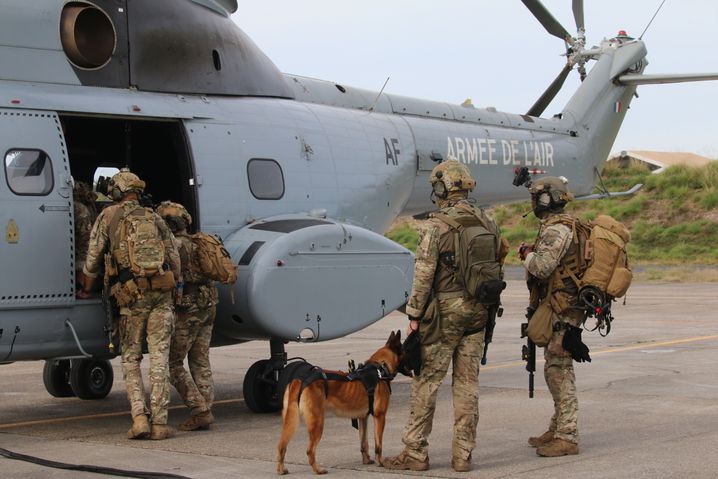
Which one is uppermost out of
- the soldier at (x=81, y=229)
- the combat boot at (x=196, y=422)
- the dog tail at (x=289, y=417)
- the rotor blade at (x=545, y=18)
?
the rotor blade at (x=545, y=18)

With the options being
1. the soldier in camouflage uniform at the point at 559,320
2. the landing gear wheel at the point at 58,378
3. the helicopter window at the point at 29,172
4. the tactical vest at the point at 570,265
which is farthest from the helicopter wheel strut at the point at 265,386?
the tactical vest at the point at 570,265

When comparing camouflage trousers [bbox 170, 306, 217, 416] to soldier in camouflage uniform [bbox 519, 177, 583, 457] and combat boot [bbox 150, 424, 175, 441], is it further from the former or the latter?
soldier in camouflage uniform [bbox 519, 177, 583, 457]

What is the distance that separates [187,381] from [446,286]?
2.77 meters

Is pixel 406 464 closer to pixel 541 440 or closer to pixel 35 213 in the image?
pixel 541 440

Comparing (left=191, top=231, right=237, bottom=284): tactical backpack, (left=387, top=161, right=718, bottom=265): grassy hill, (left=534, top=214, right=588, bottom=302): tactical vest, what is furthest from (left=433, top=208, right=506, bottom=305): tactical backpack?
(left=387, top=161, right=718, bottom=265): grassy hill

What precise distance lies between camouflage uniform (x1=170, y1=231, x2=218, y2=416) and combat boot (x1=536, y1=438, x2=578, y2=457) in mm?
2896

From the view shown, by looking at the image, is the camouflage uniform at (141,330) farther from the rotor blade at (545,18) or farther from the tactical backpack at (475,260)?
the rotor blade at (545,18)

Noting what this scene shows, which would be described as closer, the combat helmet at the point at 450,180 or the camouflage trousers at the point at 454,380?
the camouflage trousers at the point at 454,380

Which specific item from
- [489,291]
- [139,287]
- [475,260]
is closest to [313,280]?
[139,287]

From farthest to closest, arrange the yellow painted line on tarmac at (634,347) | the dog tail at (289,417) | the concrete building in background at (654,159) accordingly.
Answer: the concrete building in background at (654,159) → the yellow painted line on tarmac at (634,347) → the dog tail at (289,417)

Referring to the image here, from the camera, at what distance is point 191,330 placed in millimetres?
8906

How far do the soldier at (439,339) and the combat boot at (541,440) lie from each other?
2.61ft

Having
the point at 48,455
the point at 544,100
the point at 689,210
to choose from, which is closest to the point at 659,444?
the point at 48,455

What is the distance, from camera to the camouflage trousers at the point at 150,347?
8.30 meters
